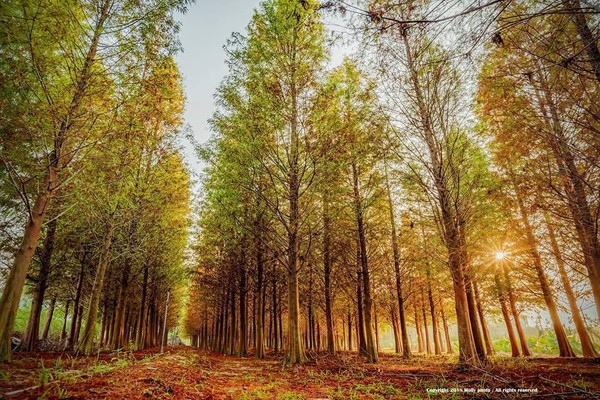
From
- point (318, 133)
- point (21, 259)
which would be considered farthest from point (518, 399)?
point (21, 259)

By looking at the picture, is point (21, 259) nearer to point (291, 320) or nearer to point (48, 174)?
point (48, 174)

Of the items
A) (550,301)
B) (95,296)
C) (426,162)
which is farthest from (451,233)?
(95,296)

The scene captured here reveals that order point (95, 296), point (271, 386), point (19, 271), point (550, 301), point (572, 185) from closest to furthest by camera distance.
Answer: point (271, 386) → point (19, 271) → point (572, 185) → point (95, 296) → point (550, 301)

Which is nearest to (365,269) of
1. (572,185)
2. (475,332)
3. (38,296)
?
(475,332)

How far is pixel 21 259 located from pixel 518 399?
9.21 metres

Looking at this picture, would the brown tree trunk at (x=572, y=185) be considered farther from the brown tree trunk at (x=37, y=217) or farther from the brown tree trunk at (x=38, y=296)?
the brown tree trunk at (x=38, y=296)

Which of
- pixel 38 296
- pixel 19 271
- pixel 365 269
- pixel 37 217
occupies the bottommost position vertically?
pixel 38 296

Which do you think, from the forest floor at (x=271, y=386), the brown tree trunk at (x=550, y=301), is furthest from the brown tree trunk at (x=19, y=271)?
the brown tree trunk at (x=550, y=301)

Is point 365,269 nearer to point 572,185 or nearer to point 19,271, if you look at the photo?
point 572,185

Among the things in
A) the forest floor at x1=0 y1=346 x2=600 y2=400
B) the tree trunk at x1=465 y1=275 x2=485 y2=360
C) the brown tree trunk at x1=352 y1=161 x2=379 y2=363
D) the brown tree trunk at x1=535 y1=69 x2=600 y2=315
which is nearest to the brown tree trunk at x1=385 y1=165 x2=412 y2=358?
the brown tree trunk at x1=352 y1=161 x2=379 y2=363

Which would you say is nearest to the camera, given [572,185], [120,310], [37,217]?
[37,217]

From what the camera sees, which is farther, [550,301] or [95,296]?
[550,301]

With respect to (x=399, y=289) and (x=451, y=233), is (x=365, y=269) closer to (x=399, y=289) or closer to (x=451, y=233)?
(x=399, y=289)

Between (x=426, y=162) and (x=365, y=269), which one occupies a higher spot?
(x=426, y=162)
